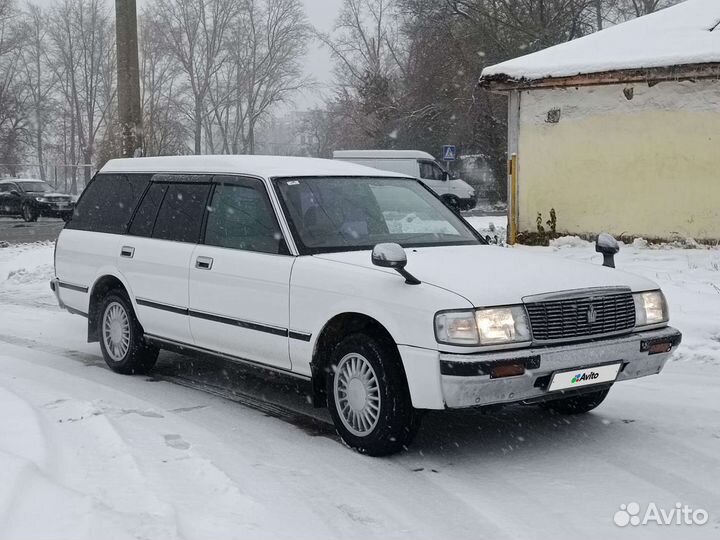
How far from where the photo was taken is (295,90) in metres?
66.8

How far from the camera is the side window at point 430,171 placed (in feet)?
106

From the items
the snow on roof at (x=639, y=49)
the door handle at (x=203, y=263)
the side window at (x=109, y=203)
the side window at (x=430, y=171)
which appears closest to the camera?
the door handle at (x=203, y=263)

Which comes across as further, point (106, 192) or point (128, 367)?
point (106, 192)

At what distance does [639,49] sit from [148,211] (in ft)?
34.7

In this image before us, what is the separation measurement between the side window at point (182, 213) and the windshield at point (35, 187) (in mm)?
28652

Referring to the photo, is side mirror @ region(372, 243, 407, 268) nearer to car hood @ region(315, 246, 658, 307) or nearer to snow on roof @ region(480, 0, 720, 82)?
car hood @ region(315, 246, 658, 307)

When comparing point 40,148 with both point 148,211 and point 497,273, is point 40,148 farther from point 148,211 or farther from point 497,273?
point 497,273

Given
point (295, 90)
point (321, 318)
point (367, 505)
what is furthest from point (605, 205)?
point (295, 90)

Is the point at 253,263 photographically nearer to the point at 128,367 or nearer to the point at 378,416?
the point at 378,416

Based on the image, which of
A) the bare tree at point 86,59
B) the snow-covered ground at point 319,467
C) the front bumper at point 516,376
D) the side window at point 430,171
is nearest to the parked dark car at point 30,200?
the side window at point 430,171

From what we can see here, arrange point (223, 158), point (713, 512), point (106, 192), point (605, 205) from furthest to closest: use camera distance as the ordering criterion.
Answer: point (605, 205) → point (106, 192) → point (223, 158) → point (713, 512)

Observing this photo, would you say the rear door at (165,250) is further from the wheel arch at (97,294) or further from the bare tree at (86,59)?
the bare tree at (86,59)

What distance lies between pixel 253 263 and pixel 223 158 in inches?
45.8

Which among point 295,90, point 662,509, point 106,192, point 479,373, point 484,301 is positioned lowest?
point 662,509
